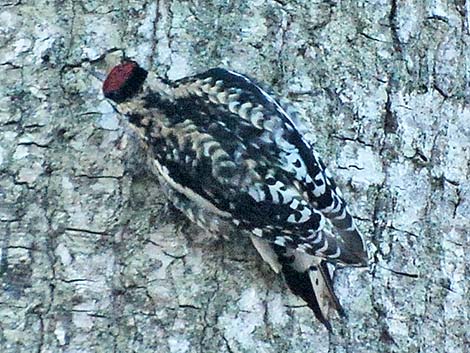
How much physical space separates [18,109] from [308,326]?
869mm

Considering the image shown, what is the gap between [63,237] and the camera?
282 centimetres

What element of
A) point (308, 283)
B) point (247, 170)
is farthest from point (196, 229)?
point (308, 283)

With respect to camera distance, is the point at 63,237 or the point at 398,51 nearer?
the point at 63,237

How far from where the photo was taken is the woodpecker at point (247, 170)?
2.79 m

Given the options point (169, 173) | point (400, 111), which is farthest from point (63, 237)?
point (400, 111)

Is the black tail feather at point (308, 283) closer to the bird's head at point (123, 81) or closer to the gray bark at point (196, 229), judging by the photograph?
the gray bark at point (196, 229)

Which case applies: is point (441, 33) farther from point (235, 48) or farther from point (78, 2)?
point (78, 2)

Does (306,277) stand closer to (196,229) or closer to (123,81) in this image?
(196,229)

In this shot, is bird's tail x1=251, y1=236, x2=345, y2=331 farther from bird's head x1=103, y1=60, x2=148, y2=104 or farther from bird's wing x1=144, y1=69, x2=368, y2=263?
bird's head x1=103, y1=60, x2=148, y2=104

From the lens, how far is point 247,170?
111 inches

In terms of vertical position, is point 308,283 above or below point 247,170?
below

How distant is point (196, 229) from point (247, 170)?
195 mm

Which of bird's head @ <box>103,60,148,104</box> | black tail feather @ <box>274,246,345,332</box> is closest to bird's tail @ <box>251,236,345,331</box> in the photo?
black tail feather @ <box>274,246,345,332</box>

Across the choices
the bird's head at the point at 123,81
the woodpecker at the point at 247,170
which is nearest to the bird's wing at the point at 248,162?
the woodpecker at the point at 247,170
